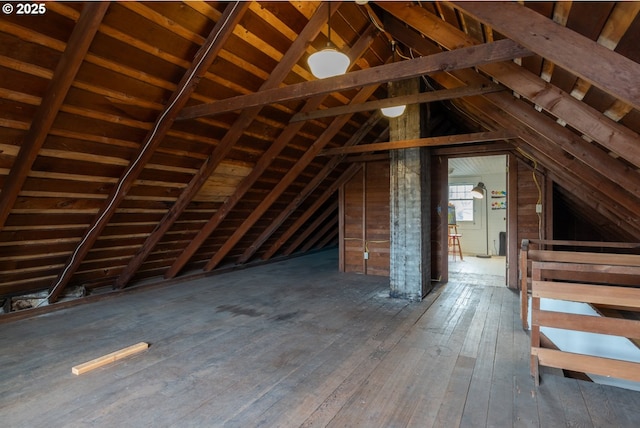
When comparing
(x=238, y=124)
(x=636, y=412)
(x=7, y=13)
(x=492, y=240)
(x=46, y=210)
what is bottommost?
(x=636, y=412)

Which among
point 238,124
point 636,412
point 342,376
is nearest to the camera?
point 636,412

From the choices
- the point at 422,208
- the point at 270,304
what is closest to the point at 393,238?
the point at 422,208

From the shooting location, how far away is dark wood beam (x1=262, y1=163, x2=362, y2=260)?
244 inches

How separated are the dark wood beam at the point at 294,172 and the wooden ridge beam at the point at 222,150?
4.19 feet

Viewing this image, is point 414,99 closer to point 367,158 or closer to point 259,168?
point 259,168

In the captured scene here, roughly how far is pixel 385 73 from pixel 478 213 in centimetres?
790

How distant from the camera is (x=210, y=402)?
207 centimetres

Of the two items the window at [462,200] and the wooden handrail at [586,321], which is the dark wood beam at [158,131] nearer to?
the wooden handrail at [586,321]

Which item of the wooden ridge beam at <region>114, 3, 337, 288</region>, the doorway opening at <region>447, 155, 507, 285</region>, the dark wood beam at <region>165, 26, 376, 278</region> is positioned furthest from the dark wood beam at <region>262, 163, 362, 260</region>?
the doorway opening at <region>447, 155, 507, 285</region>

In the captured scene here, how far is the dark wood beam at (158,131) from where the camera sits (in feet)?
Result: 8.56

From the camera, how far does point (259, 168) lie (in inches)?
172

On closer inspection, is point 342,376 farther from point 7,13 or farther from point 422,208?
point 7,13

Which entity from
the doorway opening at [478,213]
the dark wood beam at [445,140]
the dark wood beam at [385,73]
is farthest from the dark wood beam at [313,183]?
the doorway opening at [478,213]

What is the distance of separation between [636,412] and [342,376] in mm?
1850
